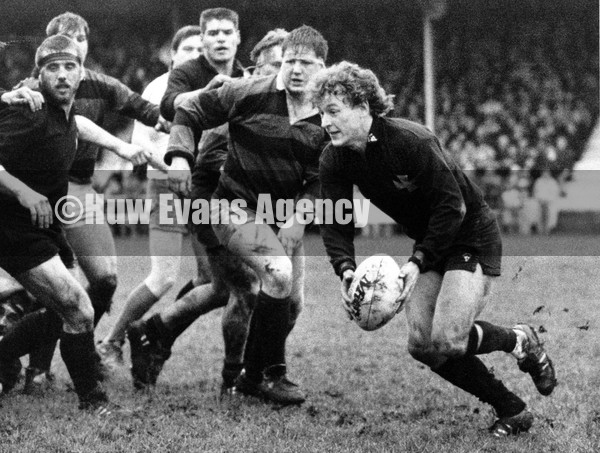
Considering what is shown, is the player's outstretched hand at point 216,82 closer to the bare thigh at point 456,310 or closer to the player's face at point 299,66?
the player's face at point 299,66

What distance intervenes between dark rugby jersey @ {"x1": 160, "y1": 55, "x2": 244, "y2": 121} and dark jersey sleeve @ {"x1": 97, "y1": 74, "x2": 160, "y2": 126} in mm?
255

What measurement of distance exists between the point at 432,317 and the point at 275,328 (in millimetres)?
1104

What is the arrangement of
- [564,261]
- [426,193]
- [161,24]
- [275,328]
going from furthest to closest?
[161,24], [564,261], [275,328], [426,193]

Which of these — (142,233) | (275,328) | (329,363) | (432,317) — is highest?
(432,317)

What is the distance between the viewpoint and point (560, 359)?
7.13 m

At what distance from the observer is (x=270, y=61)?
22.4ft

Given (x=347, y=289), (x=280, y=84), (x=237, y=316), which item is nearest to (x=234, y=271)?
(x=237, y=316)

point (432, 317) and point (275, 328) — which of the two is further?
point (275, 328)

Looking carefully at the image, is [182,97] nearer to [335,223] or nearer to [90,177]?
[90,177]

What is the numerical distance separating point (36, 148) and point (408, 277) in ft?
7.18

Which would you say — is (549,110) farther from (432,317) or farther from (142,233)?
(432,317)

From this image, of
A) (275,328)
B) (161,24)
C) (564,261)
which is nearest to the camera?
(275,328)

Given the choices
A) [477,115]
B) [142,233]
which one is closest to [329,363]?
[142,233]

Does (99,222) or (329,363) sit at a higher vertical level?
(99,222)
